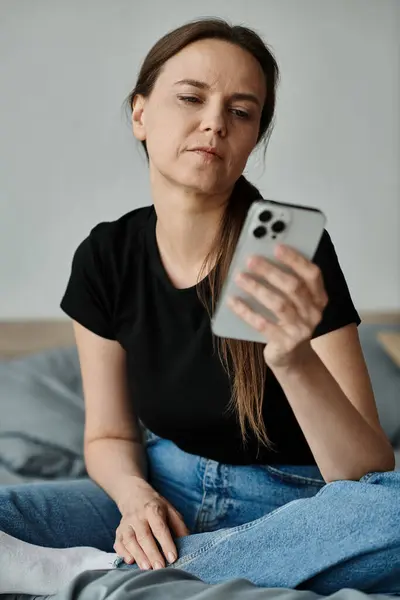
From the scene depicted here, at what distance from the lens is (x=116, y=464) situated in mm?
1008

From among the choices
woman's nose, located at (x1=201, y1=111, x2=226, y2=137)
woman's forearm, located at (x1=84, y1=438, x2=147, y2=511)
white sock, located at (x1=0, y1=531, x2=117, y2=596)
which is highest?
→ woman's nose, located at (x1=201, y1=111, x2=226, y2=137)

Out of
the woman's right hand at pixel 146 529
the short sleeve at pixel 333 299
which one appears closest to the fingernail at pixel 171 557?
the woman's right hand at pixel 146 529

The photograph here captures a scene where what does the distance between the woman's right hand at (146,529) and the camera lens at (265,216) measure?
1.18ft

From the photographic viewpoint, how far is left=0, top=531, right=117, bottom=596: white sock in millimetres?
825

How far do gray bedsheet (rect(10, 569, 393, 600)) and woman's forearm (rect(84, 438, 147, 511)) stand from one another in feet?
0.67

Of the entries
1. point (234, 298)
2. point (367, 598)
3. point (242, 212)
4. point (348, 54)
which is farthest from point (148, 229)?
point (348, 54)

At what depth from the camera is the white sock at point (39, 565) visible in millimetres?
825

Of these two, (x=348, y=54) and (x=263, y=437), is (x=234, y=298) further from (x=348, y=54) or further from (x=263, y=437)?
(x=348, y=54)

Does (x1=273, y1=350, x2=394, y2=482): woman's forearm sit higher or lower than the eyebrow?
lower

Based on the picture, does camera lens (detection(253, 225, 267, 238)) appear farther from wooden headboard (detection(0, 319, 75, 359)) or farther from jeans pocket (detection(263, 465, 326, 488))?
wooden headboard (detection(0, 319, 75, 359))

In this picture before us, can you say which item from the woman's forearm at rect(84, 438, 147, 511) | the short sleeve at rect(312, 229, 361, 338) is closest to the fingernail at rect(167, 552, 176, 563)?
the woman's forearm at rect(84, 438, 147, 511)

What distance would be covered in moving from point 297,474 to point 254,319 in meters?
0.37

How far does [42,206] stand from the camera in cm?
188

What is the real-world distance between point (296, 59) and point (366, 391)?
1.16 meters
